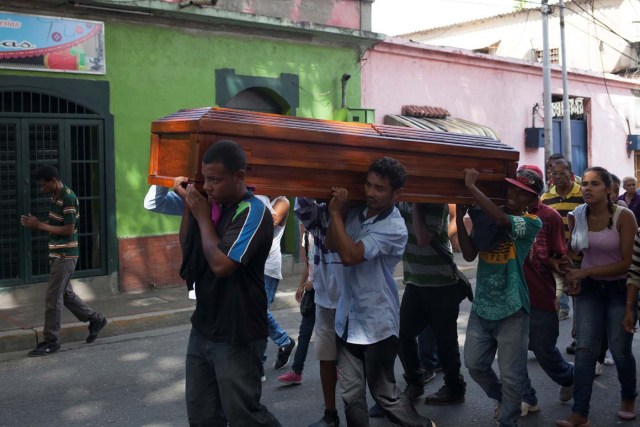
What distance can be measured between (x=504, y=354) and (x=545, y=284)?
28.6 inches

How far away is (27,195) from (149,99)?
2.30 metres

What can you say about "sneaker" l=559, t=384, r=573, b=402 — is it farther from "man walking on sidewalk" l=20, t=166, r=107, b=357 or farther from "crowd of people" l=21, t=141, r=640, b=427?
"man walking on sidewalk" l=20, t=166, r=107, b=357

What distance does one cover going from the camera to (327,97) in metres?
13.8

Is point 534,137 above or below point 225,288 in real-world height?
above

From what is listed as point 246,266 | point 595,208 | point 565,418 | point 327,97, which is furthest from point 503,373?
point 327,97

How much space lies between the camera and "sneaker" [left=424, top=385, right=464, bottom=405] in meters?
5.73

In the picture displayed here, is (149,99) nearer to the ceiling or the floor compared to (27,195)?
nearer to the ceiling

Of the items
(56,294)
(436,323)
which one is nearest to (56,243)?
(56,294)

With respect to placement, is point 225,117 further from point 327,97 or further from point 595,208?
point 327,97

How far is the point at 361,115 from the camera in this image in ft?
45.1

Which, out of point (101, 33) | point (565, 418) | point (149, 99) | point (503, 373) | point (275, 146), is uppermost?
point (101, 33)

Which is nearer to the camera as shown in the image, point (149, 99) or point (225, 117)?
point (225, 117)

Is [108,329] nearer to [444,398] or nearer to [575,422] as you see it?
[444,398]

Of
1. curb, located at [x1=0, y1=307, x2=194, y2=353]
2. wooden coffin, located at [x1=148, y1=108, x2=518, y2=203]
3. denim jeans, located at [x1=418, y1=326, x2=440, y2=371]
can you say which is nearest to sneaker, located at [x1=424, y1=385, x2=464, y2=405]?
denim jeans, located at [x1=418, y1=326, x2=440, y2=371]
